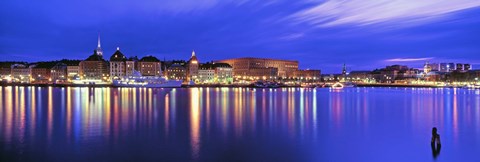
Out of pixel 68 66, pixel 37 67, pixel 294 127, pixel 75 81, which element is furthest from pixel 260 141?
pixel 37 67

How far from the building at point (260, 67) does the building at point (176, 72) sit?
30.7 m

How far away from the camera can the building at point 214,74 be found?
124m

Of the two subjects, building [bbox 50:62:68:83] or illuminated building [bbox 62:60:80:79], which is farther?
building [bbox 50:62:68:83]

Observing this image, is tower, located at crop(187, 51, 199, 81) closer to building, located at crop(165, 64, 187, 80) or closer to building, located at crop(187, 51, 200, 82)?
building, located at crop(187, 51, 200, 82)

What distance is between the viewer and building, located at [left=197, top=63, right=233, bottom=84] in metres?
124

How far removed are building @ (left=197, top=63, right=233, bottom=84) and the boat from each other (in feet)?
77.0

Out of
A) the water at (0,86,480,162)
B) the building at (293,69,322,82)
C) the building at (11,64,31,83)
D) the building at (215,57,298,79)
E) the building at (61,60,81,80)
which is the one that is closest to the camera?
the water at (0,86,480,162)

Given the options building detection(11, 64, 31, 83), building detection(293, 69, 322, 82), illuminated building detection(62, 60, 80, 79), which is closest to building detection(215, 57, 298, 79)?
building detection(293, 69, 322, 82)

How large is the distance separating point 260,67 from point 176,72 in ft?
128

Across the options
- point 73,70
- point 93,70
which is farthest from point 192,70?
point 73,70

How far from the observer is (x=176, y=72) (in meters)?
120

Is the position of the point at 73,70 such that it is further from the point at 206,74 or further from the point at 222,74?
the point at 222,74

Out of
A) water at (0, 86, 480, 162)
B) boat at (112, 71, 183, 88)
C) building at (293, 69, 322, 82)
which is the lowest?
water at (0, 86, 480, 162)

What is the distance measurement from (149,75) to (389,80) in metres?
123
